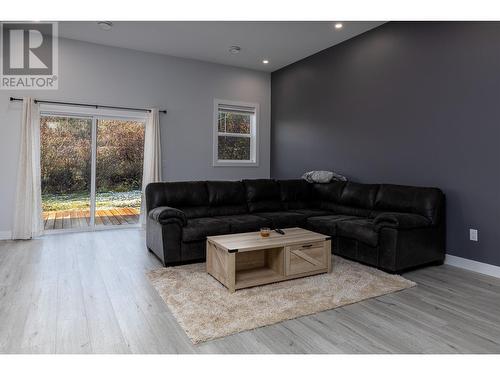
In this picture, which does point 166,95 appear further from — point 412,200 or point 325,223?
point 412,200

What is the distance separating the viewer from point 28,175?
460 cm

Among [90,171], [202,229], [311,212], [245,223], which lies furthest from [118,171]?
[311,212]

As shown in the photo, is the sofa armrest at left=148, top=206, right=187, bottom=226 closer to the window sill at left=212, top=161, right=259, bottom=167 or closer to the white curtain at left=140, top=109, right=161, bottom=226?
the white curtain at left=140, top=109, right=161, bottom=226

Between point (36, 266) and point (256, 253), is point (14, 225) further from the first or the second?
point (256, 253)

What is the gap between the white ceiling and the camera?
4355 millimetres

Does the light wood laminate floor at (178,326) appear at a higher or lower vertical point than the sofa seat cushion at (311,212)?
lower

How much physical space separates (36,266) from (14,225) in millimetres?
1600

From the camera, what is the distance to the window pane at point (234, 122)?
6.23 meters

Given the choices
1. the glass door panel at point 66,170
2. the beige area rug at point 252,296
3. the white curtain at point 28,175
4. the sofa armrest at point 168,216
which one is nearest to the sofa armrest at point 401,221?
the beige area rug at point 252,296

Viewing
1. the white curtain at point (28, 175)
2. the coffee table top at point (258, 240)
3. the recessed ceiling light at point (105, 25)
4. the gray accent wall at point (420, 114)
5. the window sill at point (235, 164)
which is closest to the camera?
the coffee table top at point (258, 240)

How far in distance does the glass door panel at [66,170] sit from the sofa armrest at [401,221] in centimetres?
432

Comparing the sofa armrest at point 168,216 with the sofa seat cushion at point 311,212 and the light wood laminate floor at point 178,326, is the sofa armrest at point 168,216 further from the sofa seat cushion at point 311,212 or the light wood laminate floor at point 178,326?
the sofa seat cushion at point 311,212

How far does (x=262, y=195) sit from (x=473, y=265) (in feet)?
8.42
